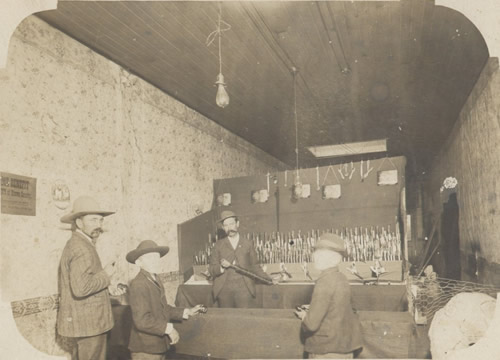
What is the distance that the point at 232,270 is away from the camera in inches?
186

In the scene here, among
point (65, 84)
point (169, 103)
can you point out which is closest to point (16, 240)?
point (65, 84)

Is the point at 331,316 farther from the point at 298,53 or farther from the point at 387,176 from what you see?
the point at 387,176

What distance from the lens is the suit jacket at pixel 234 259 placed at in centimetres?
473

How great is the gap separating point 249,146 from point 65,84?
511 cm

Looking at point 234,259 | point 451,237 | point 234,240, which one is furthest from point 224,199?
point 451,237

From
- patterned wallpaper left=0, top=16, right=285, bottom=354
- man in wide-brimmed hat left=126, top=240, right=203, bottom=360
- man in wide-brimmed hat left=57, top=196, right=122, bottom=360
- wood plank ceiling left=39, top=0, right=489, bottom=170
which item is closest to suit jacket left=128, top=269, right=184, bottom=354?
man in wide-brimmed hat left=126, top=240, right=203, bottom=360

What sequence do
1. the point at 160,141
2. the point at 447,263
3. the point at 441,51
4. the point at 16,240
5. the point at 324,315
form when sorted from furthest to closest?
the point at 447,263 → the point at 160,141 → the point at 441,51 → the point at 16,240 → the point at 324,315

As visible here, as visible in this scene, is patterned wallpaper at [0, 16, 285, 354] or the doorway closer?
patterned wallpaper at [0, 16, 285, 354]

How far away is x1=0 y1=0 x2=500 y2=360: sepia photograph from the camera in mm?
3143

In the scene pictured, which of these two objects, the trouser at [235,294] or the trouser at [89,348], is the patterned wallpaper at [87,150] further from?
the trouser at [235,294]

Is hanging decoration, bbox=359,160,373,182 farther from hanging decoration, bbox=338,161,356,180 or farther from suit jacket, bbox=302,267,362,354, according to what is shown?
suit jacket, bbox=302,267,362,354

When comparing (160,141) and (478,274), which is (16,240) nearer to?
(160,141)

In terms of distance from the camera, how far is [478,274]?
534 cm

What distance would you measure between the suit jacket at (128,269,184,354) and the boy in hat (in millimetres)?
1131
